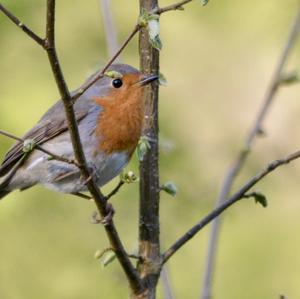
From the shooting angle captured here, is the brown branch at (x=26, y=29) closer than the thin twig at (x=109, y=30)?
Yes

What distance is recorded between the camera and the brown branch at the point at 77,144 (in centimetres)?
265

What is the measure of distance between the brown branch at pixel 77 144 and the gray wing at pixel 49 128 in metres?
1.25

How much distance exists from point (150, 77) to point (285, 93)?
4.24 meters

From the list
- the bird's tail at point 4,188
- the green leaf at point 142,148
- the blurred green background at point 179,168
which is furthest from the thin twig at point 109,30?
the bird's tail at point 4,188

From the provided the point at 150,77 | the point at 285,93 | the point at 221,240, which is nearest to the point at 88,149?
the point at 150,77

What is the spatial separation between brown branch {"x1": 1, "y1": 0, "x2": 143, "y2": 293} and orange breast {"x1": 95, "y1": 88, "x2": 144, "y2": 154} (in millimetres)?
1040

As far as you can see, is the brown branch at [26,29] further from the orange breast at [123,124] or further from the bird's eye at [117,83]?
the bird's eye at [117,83]

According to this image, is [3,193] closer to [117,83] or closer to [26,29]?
[117,83]

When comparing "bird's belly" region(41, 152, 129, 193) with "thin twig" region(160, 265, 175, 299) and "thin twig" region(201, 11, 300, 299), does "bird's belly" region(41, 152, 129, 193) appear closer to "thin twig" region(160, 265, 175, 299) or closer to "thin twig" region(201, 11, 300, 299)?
"thin twig" region(201, 11, 300, 299)

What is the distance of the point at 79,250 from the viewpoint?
18.5 feet

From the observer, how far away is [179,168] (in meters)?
5.48

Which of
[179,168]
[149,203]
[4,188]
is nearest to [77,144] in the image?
[149,203]

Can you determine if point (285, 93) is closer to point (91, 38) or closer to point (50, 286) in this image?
point (91, 38)

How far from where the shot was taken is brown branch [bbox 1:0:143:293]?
2.65 metres
